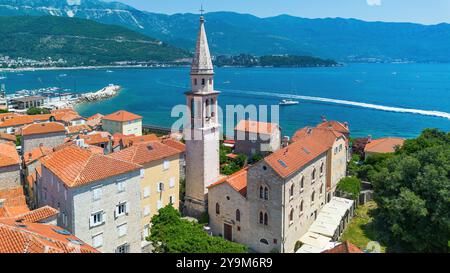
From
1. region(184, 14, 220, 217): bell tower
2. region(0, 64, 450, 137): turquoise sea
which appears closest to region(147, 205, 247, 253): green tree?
region(184, 14, 220, 217): bell tower

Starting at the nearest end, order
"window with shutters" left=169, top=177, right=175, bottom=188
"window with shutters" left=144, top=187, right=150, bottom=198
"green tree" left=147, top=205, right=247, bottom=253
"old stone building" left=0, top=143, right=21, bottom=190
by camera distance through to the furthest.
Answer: "green tree" left=147, top=205, right=247, bottom=253 < "window with shutters" left=144, top=187, right=150, bottom=198 < "window with shutters" left=169, top=177, right=175, bottom=188 < "old stone building" left=0, top=143, right=21, bottom=190

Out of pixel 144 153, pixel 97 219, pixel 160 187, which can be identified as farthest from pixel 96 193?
pixel 160 187

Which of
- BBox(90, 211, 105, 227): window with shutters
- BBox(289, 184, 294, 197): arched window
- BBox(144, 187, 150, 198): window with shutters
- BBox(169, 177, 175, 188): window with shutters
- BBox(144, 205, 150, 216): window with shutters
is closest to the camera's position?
BBox(90, 211, 105, 227): window with shutters

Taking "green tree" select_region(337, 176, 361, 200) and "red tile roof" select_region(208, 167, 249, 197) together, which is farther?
"green tree" select_region(337, 176, 361, 200)

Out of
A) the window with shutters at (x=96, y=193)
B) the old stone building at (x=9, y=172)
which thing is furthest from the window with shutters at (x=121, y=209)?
the old stone building at (x=9, y=172)

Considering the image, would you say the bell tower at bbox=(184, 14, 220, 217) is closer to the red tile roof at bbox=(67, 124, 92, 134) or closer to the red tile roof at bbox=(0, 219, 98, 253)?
the red tile roof at bbox=(0, 219, 98, 253)

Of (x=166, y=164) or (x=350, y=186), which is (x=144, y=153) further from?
(x=350, y=186)
